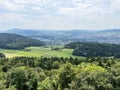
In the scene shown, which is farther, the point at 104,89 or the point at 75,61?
the point at 75,61

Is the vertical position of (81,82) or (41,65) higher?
(81,82)

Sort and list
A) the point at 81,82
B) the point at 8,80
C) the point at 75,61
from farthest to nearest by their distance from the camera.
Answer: the point at 75,61 → the point at 8,80 → the point at 81,82

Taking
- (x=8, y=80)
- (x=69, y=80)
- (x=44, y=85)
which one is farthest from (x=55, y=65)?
(x=69, y=80)

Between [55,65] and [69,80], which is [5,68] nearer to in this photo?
[55,65]

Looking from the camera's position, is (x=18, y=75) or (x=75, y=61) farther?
(x=75, y=61)

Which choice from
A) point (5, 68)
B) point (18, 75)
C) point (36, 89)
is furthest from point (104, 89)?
point (5, 68)

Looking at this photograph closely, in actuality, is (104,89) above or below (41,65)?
above

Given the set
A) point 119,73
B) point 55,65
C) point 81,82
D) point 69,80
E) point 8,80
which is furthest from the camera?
point 55,65

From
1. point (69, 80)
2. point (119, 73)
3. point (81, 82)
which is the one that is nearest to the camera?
point (81, 82)

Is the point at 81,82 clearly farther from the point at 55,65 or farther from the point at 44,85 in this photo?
the point at 55,65
